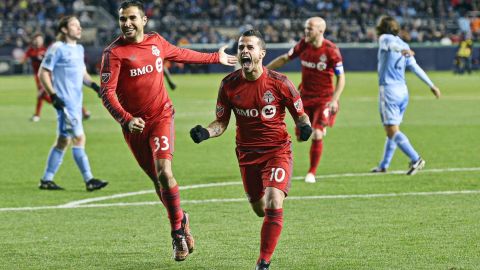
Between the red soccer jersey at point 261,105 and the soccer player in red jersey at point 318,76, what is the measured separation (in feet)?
21.2

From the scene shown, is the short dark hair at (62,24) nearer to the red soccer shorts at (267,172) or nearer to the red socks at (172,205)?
the red socks at (172,205)

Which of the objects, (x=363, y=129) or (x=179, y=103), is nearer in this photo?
(x=363, y=129)

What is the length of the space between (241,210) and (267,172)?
12.2 feet

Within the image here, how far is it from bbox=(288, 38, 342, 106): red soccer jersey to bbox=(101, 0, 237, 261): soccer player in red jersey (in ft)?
19.1

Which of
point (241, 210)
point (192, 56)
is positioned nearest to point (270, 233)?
point (192, 56)

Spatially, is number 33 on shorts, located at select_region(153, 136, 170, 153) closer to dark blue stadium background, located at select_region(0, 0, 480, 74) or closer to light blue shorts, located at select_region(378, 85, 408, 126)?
light blue shorts, located at select_region(378, 85, 408, 126)

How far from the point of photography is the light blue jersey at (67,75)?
15227mm

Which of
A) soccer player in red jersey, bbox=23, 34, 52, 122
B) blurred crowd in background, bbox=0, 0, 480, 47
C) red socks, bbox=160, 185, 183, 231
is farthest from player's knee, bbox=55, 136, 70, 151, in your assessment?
blurred crowd in background, bbox=0, 0, 480, 47

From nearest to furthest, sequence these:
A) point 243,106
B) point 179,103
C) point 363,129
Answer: point 243,106
point 363,129
point 179,103

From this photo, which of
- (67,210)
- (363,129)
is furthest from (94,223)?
(363,129)

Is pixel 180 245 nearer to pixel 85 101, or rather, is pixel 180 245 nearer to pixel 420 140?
pixel 420 140

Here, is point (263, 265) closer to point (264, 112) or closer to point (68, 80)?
point (264, 112)

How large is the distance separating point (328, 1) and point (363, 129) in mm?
40517

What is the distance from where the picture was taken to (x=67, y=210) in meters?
13.4
